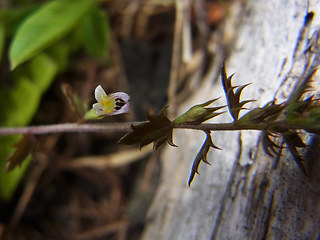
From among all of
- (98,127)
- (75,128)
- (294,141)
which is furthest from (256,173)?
(75,128)

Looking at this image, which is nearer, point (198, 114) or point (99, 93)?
point (198, 114)

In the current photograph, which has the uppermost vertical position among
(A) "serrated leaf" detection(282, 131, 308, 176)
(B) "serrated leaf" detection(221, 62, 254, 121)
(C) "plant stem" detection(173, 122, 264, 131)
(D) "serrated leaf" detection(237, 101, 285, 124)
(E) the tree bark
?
A: (B) "serrated leaf" detection(221, 62, 254, 121)

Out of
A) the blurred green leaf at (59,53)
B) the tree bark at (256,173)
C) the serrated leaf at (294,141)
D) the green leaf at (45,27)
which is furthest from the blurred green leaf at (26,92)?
the serrated leaf at (294,141)

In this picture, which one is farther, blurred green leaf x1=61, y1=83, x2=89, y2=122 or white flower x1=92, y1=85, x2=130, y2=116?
blurred green leaf x1=61, y1=83, x2=89, y2=122

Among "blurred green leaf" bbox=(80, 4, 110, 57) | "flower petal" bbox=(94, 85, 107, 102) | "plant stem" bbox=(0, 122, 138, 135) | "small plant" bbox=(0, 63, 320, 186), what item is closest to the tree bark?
"small plant" bbox=(0, 63, 320, 186)

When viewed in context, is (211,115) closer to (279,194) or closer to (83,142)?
(279,194)

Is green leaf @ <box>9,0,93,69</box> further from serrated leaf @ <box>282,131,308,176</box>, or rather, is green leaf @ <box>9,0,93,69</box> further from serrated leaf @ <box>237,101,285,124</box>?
serrated leaf @ <box>282,131,308,176</box>

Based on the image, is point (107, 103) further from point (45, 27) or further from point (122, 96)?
point (45, 27)
